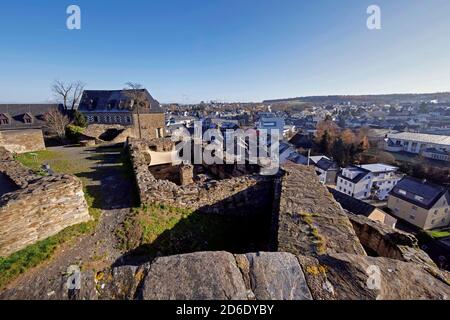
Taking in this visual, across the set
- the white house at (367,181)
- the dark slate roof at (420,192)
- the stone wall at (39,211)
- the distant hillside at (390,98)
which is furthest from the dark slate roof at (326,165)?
the distant hillside at (390,98)

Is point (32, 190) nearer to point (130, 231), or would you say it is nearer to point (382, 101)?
point (130, 231)

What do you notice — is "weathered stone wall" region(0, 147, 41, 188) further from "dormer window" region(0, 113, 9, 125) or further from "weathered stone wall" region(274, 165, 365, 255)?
"dormer window" region(0, 113, 9, 125)

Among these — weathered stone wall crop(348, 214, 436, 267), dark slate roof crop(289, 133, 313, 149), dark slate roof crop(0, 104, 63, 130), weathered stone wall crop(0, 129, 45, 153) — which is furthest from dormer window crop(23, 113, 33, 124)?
dark slate roof crop(289, 133, 313, 149)

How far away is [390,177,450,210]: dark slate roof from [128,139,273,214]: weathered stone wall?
94.3 feet

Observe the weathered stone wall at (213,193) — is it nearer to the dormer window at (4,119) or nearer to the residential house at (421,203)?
the residential house at (421,203)

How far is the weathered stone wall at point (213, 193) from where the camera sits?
6.67 meters

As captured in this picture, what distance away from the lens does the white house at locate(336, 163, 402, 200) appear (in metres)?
32.6

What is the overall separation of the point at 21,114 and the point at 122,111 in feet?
40.5

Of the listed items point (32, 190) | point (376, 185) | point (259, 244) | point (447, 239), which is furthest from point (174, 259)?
point (376, 185)

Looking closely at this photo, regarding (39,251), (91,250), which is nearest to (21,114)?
(39,251)

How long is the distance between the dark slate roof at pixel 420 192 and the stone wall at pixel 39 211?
34124 millimetres

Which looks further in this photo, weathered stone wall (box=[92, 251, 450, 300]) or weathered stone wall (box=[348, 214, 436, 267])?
weathered stone wall (box=[348, 214, 436, 267])

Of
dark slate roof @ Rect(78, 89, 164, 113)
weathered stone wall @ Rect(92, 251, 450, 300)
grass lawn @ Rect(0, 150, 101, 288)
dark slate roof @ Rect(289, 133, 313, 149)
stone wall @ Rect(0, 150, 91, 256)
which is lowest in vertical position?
Result: dark slate roof @ Rect(289, 133, 313, 149)

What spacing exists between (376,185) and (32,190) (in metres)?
41.1
